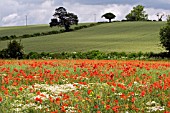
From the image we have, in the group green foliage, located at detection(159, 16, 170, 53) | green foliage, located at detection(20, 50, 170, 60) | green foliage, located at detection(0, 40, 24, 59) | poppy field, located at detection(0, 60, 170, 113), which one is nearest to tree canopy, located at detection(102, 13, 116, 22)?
green foliage, located at detection(159, 16, 170, 53)

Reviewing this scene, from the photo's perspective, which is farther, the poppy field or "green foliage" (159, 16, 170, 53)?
"green foliage" (159, 16, 170, 53)

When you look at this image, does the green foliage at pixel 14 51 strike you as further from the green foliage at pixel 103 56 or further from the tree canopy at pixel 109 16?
the tree canopy at pixel 109 16

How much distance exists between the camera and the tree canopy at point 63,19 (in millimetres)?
125812

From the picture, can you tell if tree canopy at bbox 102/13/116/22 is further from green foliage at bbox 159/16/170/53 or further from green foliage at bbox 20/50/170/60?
green foliage at bbox 20/50/170/60

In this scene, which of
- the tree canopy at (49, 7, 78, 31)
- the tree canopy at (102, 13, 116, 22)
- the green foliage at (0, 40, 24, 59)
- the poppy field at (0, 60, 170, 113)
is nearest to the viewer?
the poppy field at (0, 60, 170, 113)

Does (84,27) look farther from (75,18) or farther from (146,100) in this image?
(146,100)

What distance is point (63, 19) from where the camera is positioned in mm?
126500

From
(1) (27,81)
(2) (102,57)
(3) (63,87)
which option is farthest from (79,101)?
(2) (102,57)

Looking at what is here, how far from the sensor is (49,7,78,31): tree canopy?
126 m

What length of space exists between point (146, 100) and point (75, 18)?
384 ft

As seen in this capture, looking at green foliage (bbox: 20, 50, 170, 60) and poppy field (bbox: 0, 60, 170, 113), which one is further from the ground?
poppy field (bbox: 0, 60, 170, 113)

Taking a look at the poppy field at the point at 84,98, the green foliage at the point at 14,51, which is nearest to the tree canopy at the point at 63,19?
the green foliage at the point at 14,51

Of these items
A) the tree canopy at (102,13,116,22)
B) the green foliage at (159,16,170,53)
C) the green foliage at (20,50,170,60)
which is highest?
the tree canopy at (102,13,116,22)

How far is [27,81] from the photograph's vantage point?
15742mm
